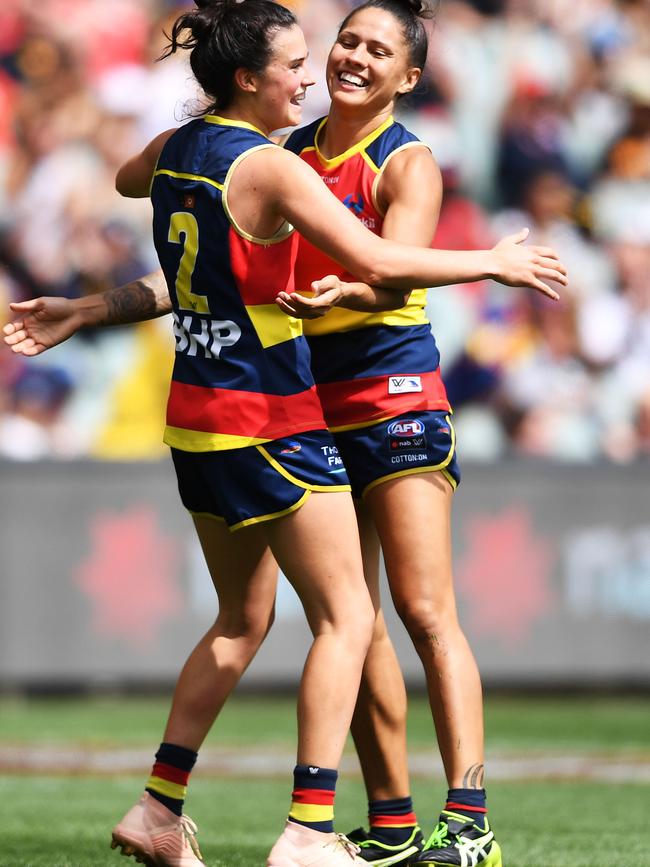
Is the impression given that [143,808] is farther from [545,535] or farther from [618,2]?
[618,2]

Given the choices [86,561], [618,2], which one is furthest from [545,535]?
[618,2]

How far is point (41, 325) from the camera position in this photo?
12.9ft

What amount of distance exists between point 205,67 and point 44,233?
700 centimetres

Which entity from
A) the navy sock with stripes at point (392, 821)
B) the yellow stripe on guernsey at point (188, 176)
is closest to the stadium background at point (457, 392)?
the navy sock with stripes at point (392, 821)

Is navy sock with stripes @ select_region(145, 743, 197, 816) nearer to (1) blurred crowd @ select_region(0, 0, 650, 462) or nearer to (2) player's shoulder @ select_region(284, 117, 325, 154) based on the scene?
(2) player's shoulder @ select_region(284, 117, 325, 154)

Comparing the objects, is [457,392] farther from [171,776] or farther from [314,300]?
[314,300]

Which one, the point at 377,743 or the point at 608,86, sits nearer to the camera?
the point at 377,743

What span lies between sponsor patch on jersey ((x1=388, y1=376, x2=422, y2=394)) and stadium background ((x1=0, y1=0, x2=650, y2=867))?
14.3 feet

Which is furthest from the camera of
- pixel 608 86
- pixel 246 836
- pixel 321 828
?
pixel 608 86

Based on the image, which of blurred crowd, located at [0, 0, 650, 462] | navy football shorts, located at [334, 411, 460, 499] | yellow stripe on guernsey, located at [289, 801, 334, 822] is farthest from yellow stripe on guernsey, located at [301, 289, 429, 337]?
blurred crowd, located at [0, 0, 650, 462]

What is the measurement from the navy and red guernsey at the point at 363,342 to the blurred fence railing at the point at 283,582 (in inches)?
213

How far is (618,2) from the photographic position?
11320 mm

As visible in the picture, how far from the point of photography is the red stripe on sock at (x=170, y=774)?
12.8 ft

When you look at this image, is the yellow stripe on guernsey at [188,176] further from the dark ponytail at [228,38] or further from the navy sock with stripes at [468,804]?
the navy sock with stripes at [468,804]
